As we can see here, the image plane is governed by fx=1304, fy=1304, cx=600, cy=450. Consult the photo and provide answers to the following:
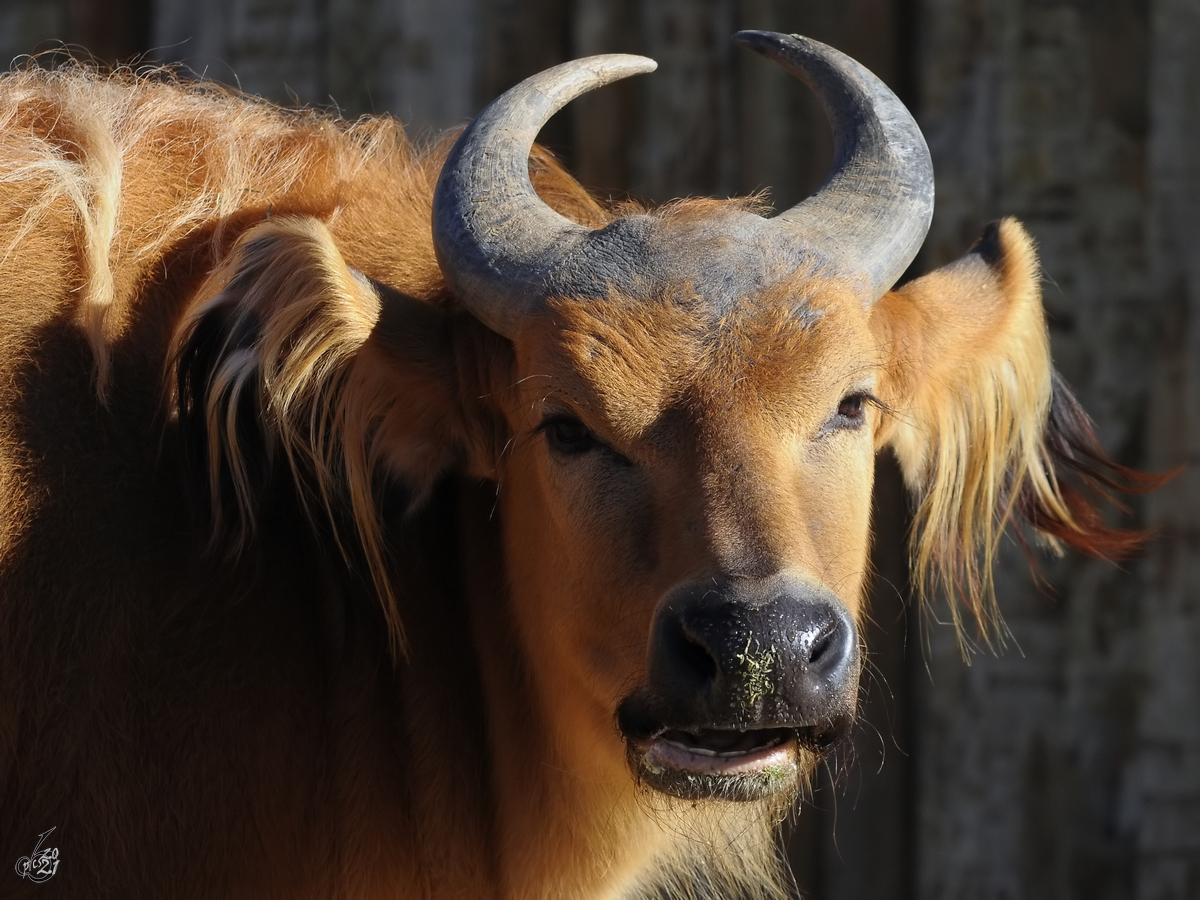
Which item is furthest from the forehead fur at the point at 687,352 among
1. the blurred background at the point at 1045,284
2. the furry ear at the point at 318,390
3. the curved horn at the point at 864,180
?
the blurred background at the point at 1045,284

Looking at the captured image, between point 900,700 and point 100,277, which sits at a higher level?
point 100,277

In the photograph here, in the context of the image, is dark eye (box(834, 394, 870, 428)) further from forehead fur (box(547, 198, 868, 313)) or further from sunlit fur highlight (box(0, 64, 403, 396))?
sunlit fur highlight (box(0, 64, 403, 396))

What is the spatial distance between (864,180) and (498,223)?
956mm

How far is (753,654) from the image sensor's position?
266 centimetres

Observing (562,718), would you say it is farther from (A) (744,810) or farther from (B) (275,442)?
(B) (275,442)

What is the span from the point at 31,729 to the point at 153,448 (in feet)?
2.38

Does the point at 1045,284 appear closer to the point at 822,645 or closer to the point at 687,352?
the point at 687,352

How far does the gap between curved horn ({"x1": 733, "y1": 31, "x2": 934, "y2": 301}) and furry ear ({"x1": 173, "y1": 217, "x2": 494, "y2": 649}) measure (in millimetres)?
996

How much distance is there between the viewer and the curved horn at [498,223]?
124 inches

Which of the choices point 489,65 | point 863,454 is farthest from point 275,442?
point 489,65

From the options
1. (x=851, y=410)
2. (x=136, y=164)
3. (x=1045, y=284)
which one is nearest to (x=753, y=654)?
(x=851, y=410)

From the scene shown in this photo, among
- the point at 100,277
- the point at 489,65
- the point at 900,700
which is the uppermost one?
the point at 489,65

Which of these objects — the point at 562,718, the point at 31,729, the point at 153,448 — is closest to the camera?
the point at 31,729

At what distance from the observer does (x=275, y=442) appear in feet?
11.1
